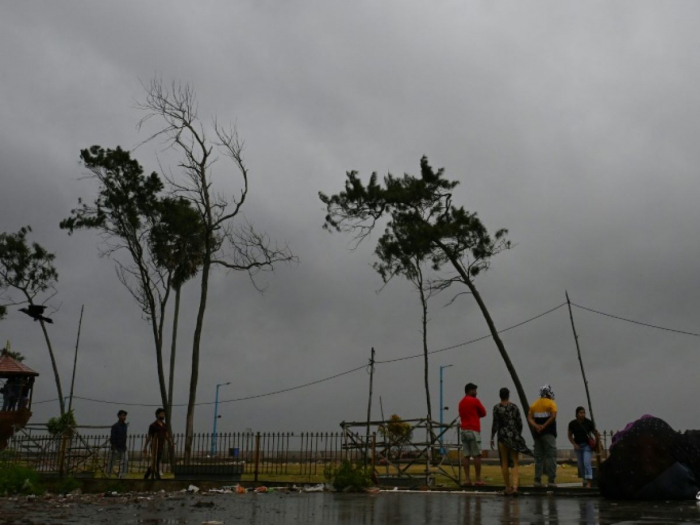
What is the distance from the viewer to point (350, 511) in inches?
404

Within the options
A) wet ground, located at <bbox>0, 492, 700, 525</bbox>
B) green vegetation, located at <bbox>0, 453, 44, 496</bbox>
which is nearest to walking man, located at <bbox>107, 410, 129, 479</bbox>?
green vegetation, located at <bbox>0, 453, 44, 496</bbox>

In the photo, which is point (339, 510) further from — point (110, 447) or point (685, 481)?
point (110, 447)

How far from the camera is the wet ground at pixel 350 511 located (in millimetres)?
8641

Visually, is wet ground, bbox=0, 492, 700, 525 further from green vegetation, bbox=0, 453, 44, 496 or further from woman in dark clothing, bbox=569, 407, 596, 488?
woman in dark clothing, bbox=569, 407, 596, 488

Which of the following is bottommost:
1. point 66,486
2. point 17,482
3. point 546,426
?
point 66,486

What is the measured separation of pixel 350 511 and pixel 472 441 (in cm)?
602

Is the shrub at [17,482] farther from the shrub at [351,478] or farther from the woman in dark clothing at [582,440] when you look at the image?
the woman in dark clothing at [582,440]

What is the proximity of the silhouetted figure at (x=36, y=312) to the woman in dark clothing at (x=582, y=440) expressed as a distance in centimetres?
3124

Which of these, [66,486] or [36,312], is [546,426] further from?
[36,312]

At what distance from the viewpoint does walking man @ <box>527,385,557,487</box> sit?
14570 millimetres

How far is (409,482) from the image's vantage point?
55.9 feet

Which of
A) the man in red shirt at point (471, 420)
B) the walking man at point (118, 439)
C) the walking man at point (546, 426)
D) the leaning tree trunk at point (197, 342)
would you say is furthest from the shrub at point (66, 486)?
the leaning tree trunk at point (197, 342)

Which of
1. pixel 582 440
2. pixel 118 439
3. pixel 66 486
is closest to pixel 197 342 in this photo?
pixel 118 439

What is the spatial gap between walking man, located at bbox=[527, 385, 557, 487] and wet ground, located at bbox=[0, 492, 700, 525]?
168cm
